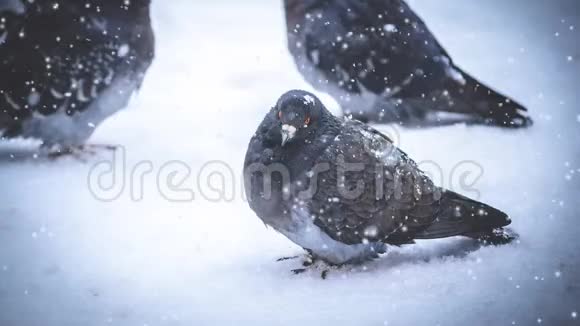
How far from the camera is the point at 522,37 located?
4.39 m

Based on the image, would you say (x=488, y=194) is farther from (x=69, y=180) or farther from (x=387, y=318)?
(x=69, y=180)

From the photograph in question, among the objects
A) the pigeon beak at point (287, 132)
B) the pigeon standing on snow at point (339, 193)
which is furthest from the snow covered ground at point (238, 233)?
the pigeon beak at point (287, 132)

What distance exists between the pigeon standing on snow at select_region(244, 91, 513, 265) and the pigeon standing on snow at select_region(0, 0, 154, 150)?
4.54 feet

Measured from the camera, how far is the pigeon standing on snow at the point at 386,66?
3406 mm

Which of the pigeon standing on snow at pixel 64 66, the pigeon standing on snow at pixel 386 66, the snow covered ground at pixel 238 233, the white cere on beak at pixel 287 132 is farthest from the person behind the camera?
the pigeon standing on snow at pixel 386 66

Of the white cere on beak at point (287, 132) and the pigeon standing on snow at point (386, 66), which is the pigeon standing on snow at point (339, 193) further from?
the pigeon standing on snow at point (386, 66)

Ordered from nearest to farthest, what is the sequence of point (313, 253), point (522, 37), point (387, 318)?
point (387, 318)
point (313, 253)
point (522, 37)

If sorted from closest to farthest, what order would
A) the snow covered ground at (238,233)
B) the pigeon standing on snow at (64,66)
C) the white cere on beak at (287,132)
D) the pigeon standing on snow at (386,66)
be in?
the snow covered ground at (238,233) < the white cere on beak at (287,132) < the pigeon standing on snow at (64,66) < the pigeon standing on snow at (386,66)

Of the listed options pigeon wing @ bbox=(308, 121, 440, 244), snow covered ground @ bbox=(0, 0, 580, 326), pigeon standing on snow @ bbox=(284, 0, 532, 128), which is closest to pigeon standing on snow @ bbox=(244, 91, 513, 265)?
pigeon wing @ bbox=(308, 121, 440, 244)

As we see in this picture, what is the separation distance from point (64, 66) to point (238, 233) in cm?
159

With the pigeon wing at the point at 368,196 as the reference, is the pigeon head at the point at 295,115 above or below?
above

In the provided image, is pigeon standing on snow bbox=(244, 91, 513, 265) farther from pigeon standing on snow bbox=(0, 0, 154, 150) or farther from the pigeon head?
pigeon standing on snow bbox=(0, 0, 154, 150)

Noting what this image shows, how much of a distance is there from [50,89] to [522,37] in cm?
407

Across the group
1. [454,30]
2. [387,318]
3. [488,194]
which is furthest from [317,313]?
[454,30]
